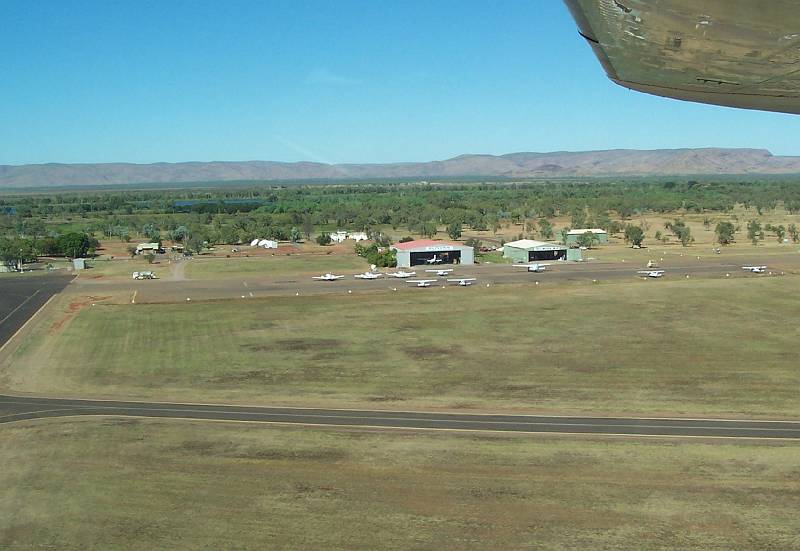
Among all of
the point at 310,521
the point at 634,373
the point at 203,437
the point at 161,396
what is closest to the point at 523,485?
the point at 310,521

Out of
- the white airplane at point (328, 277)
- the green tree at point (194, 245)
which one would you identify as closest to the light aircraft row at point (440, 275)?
the white airplane at point (328, 277)

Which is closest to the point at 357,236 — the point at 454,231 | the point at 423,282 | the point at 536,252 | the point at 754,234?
the point at 454,231

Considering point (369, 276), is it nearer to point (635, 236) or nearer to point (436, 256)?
point (436, 256)

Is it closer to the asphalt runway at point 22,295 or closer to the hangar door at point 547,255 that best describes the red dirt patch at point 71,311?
the asphalt runway at point 22,295

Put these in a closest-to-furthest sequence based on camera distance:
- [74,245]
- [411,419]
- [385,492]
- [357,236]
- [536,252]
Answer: [385,492] < [411,419] < [536,252] < [74,245] < [357,236]

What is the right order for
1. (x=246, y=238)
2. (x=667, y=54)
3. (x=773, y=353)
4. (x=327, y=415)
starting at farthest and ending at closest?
(x=246, y=238), (x=773, y=353), (x=327, y=415), (x=667, y=54)

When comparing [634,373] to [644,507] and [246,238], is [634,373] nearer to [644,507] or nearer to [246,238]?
[644,507]
